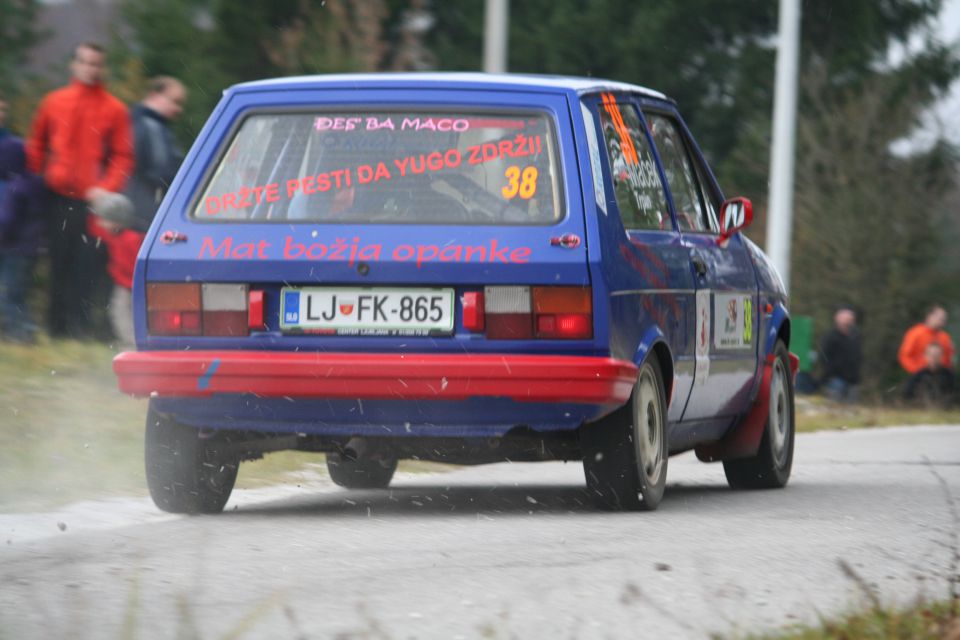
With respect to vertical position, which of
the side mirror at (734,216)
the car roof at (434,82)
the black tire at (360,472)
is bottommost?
the black tire at (360,472)

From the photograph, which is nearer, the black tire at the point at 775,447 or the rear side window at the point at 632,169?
the rear side window at the point at 632,169

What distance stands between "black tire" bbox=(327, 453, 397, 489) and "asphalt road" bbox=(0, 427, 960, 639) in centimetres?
16

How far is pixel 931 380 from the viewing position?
79.5 ft

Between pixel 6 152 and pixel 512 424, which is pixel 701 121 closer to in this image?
pixel 6 152

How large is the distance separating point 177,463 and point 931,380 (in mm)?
17325

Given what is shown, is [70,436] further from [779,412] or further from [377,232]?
[779,412]

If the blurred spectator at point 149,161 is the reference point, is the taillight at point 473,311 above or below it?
below

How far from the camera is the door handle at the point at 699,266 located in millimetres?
8867

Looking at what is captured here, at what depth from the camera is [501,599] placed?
228 inches

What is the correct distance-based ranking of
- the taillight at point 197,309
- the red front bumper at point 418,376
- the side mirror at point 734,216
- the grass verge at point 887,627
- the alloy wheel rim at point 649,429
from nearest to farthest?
the grass verge at point 887,627, the red front bumper at point 418,376, the taillight at point 197,309, the alloy wheel rim at point 649,429, the side mirror at point 734,216

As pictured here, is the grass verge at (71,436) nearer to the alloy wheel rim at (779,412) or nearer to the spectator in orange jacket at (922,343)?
the alloy wheel rim at (779,412)

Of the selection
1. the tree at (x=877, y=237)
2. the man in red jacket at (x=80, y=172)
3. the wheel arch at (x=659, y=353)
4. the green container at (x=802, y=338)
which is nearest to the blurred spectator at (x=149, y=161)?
the man in red jacket at (x=80, y=172)

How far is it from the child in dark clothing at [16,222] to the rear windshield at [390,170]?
5.46 meters

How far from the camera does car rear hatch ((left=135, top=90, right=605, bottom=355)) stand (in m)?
7.57
